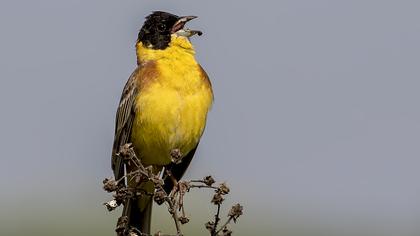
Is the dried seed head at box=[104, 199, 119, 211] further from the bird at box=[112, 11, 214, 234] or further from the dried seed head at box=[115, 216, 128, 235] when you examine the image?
the bird at box=[112, 11, 214, 234]

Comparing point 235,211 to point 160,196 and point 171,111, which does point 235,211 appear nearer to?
point 160,196

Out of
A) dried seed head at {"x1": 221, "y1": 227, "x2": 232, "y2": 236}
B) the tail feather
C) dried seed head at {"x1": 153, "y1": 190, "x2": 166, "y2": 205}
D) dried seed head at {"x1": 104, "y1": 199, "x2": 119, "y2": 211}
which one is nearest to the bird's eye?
the tail feather

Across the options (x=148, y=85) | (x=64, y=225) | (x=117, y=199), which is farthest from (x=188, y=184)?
(x=64, y=225)

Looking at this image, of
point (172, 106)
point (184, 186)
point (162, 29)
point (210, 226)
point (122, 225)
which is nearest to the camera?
point (210, 226)

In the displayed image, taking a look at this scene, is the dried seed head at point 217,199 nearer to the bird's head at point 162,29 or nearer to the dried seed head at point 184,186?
the dried seed head at point 184,186

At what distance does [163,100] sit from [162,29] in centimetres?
71

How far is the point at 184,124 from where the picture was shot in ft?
26.7

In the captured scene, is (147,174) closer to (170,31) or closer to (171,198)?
(171,198)

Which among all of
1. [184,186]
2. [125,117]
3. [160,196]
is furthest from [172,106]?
[160,196]

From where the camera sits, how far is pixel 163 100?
809 centimetres

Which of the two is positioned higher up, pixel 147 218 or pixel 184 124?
pixel 184 124

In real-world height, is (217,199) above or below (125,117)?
below

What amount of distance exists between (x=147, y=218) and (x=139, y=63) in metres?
1.14

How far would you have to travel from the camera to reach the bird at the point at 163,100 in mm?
8125
